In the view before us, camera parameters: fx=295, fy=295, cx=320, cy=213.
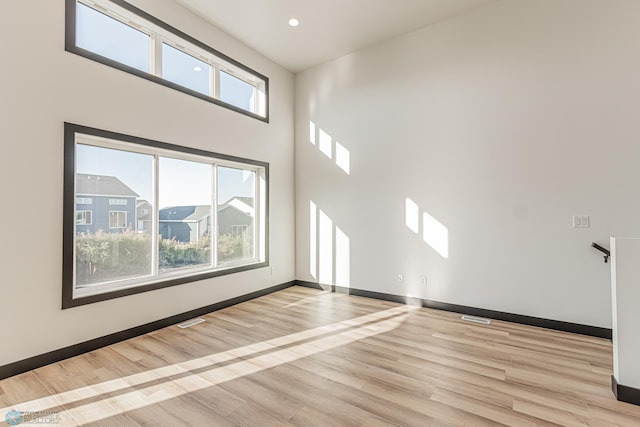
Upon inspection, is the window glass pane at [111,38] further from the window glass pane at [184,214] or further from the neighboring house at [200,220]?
the neighboring house at [200,220]

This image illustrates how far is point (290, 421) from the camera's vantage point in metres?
1.90

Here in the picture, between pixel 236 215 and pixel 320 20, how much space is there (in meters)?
3.02

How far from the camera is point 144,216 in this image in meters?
3.47

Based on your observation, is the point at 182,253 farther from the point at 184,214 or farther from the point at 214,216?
the point at 214,216

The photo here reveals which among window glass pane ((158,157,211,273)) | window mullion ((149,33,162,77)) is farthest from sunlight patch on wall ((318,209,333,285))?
window mullion ((149,33,162,77))

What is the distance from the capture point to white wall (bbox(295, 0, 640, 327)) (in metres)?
3.10

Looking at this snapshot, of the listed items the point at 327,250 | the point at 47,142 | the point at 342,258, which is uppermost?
the point at 47,142

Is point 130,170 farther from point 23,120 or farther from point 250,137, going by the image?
point 250,137

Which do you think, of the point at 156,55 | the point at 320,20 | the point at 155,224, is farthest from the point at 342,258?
the point at 156,55

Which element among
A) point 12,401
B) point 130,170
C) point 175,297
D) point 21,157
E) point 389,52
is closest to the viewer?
point 12,401

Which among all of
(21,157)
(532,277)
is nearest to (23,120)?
(21,157)

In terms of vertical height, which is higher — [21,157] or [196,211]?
[21,157]

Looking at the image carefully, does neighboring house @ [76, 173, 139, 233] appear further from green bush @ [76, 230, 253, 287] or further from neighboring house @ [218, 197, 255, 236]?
neighboring house @ [218, 197, 255, 236]

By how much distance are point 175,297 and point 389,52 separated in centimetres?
454
